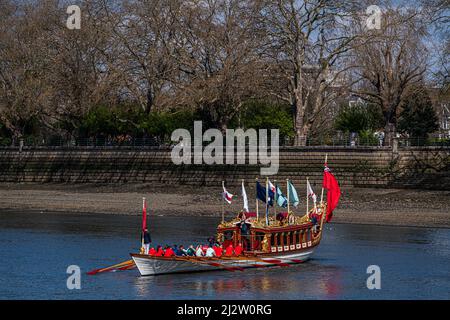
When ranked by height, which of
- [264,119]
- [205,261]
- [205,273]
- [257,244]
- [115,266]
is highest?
[264,119]

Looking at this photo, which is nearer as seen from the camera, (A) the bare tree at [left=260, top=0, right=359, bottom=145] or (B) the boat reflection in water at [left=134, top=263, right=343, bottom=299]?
(B) the boat reflection in water at [left=134, top=263, right=343, bottom=299]

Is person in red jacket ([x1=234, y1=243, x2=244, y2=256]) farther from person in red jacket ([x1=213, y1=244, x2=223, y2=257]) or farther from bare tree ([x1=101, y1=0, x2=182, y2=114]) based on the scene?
bare tree ([x1=101, y1=0, x2=182, y2=114])

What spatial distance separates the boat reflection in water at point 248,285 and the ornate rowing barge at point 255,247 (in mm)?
377

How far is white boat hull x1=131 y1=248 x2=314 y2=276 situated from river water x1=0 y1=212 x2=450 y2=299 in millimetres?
331

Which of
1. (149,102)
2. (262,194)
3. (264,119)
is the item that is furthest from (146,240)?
(264,119)

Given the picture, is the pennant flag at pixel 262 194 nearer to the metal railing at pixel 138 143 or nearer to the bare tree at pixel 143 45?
the metal railing at pixel 138 143

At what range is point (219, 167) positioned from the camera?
79625 mm

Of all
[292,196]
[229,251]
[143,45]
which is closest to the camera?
[229,251]

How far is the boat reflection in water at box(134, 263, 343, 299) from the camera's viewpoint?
131 ft

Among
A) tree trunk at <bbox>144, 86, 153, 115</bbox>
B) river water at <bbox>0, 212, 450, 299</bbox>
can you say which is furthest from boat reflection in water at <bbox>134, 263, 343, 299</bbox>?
tree trunk at <bbox>144, 86, 153, 115</bbox>

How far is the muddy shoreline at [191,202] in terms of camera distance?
62.6 meters

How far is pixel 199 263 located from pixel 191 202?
28091 mm

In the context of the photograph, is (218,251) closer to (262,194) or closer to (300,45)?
(262,194)
